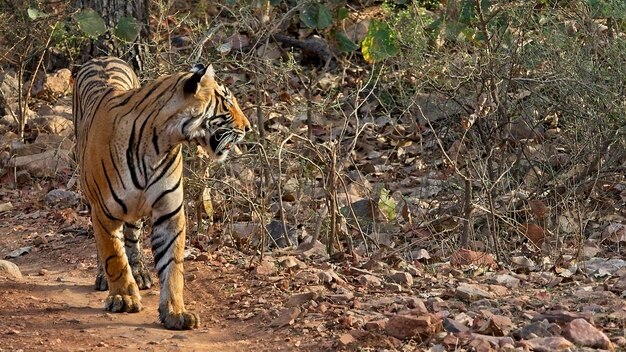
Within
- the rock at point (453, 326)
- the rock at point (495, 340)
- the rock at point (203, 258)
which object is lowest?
the rock at point (203, 258)

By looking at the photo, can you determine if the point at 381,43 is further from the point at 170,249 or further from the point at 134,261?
the point at 170,249

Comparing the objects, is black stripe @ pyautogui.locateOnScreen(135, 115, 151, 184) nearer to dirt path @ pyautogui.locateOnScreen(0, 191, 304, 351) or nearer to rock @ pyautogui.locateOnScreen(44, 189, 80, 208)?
dirt path @ pyautogui.locateOnScreen(0, 191, 304, 351)

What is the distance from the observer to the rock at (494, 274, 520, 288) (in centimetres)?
646

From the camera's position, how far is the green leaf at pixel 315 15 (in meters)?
9.30

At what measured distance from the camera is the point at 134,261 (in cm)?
716

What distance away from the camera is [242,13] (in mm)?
8922

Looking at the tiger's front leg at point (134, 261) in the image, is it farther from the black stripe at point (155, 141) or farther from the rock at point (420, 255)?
the rock at point (420, 255)

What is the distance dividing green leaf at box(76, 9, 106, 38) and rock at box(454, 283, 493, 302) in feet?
16.0

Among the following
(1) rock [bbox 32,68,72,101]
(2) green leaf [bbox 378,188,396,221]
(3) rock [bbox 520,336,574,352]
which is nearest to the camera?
(3) rock [bbox 520,336,574,352]

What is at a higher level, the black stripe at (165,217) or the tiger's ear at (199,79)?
the tiger's ear at (199,79)

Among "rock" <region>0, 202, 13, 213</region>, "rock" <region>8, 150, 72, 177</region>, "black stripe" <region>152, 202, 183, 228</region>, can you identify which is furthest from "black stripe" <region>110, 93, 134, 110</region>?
"rock" <region>8, 150, 72, 177</region>

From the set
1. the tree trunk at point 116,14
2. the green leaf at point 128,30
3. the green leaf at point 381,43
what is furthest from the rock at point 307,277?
the tree trunk at point 116,14

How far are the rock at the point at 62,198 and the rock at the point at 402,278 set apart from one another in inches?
163

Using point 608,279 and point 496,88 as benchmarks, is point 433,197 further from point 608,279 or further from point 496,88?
point 608,279
